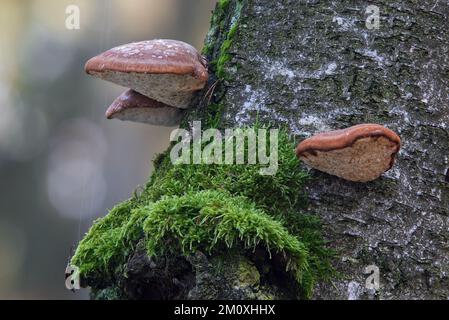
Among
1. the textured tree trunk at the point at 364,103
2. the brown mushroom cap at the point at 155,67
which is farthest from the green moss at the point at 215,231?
the brown mushroom cap at the point at 155,67

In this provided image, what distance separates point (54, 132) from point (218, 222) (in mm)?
17205

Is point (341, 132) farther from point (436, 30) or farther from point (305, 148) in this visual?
point (436, 30)

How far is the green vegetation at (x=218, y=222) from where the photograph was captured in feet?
7.41

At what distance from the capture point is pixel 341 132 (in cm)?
230

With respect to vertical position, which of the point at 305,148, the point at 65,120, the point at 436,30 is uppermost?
the point at 436,30

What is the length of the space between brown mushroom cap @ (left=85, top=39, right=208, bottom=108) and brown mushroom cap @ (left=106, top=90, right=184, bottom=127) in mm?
265

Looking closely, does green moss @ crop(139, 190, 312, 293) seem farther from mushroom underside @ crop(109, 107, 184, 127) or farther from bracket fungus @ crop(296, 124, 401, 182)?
mushroom underside @ crop(109, 107, 184, 127)

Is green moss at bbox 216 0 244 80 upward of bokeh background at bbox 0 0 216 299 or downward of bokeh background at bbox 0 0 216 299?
upward

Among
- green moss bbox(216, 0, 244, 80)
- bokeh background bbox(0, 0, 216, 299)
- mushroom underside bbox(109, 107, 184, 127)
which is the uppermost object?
green moss bbox(216, 0, 244, 80)

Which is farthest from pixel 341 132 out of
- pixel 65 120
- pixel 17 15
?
pixel 17 15

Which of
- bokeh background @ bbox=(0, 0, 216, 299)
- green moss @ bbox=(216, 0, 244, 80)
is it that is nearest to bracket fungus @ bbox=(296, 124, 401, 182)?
green moss @ bbox=(216, 0, 244, 80)

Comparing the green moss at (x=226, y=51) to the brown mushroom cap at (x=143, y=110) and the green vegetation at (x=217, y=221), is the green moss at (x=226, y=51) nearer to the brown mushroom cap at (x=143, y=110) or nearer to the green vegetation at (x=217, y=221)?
the green vegetation at (x=217, y=221)

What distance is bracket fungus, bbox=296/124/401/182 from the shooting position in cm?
226
